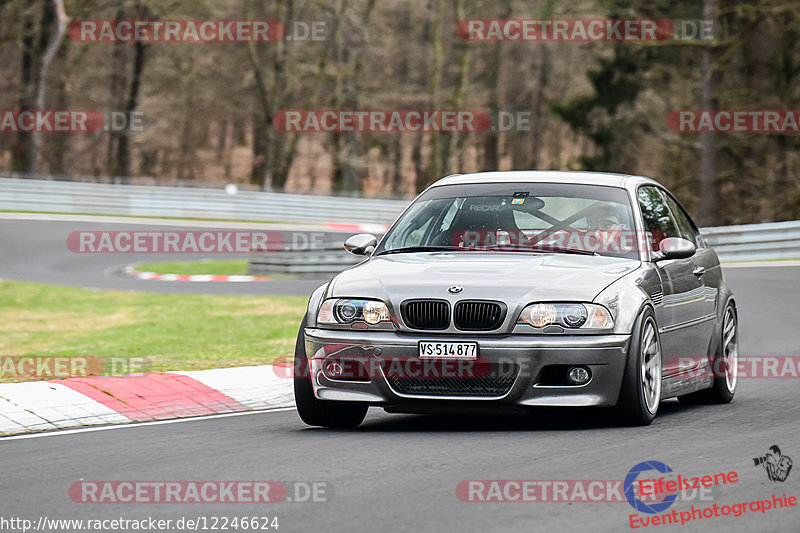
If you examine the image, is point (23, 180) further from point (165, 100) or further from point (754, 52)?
point (754, 52)

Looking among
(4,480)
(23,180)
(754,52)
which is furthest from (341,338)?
(23,180)

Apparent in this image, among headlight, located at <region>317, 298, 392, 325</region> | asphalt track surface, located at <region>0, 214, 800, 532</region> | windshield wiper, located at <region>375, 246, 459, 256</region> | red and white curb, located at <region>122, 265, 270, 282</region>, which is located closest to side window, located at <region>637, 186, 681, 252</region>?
asphalt track surface, located at <region>0, 214, 800, 532</region>

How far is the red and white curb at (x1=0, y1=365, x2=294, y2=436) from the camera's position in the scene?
28.2 feet

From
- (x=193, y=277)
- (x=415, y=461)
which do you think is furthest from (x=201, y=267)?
(x=415, y=461)

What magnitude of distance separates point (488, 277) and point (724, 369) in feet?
8.96

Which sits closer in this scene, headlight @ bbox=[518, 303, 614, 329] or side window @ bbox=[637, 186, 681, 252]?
headlight @ bbox=[518, 303, 614, 329]

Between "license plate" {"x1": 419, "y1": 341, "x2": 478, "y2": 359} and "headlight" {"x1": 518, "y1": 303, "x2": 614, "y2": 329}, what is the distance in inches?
12.6

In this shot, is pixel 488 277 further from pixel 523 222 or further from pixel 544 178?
pixel 544 178

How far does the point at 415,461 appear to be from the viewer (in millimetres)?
6664

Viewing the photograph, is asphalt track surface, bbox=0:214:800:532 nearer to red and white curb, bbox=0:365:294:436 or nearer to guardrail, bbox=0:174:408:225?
red and white curb, bbox=0:365:294:436

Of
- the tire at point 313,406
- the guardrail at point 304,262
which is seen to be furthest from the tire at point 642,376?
the guardrail at point 304,262

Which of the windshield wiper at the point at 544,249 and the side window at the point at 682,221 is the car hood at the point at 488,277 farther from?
the side window at the point at 682,221

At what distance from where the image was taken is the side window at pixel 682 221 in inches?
379

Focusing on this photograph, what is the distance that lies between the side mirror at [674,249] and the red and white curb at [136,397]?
3049 millimetres
